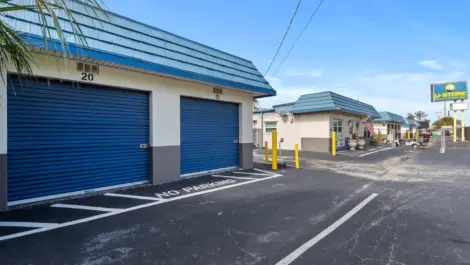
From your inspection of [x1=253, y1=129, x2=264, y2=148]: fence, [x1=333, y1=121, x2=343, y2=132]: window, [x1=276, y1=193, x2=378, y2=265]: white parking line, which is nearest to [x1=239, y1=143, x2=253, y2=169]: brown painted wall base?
[x1=276, y1=193, x2=378, y2=265]: white parking line

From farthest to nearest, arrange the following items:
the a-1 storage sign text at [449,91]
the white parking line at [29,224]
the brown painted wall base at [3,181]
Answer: the a-1 storage sign text at [449,91]
the brown painted wall base at [3,181]
the white parking line at [29,224]

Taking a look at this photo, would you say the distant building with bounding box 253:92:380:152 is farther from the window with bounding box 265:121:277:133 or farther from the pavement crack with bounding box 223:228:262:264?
the pavement crack with bounding box 223:228:262:264

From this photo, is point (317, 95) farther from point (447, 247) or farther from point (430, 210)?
point (447, 247)

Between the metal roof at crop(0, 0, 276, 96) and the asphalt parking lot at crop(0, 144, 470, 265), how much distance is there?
11.0 feet

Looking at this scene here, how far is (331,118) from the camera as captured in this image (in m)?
19.3

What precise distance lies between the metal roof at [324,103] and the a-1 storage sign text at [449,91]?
19.2 m

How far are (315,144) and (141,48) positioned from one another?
1595cm

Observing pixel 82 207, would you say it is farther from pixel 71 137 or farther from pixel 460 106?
pixel 460 106

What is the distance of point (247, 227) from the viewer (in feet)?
14.9

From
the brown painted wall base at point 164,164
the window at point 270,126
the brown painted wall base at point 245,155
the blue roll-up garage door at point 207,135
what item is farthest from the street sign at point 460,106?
the brown painted wall base at point 164,164

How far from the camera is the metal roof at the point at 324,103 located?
59.3ft

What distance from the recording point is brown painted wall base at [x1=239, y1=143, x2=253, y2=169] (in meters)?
10.9

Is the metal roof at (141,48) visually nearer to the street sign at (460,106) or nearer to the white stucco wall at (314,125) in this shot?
the white stucco wall at (314,125)

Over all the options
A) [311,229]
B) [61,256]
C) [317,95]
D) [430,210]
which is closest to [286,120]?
[317,95]
